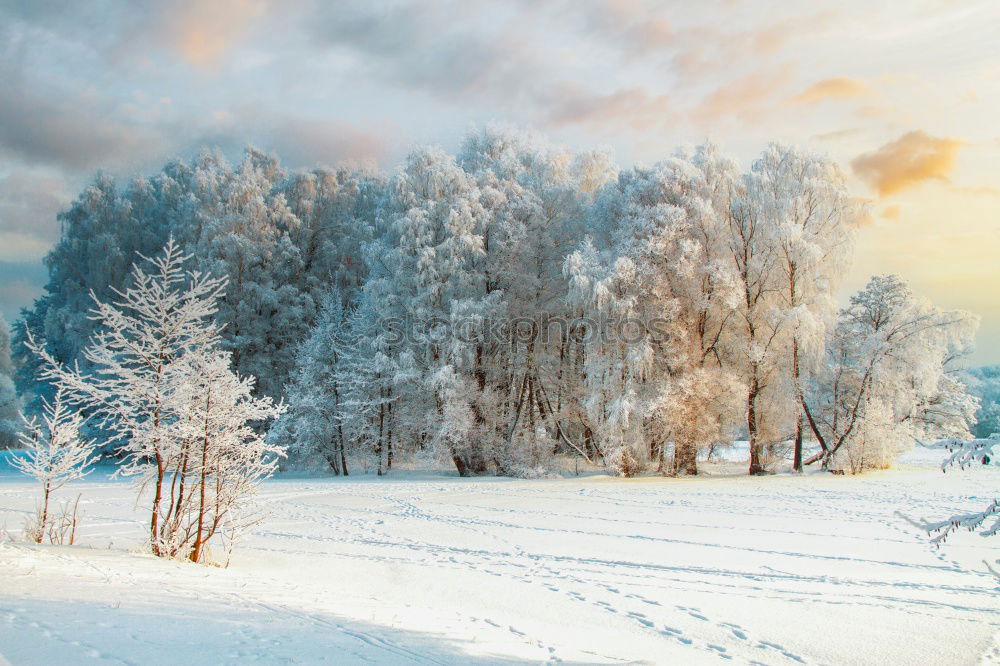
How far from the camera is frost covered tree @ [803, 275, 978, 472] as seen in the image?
923 inches

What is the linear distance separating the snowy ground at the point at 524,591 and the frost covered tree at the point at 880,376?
8.77m

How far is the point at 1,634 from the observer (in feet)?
14.6

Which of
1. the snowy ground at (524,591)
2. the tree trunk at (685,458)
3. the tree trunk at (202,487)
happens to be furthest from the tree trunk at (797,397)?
the tree trunk at (202,487)

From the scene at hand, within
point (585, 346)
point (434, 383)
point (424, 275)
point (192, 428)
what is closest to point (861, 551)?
point (192, 428)

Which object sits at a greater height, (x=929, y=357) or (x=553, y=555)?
(x=929, y=357)

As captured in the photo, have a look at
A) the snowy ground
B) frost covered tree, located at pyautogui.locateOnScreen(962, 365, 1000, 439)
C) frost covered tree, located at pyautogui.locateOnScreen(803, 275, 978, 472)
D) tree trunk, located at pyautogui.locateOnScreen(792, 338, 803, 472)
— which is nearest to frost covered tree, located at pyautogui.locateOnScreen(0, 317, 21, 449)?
the snowy ground

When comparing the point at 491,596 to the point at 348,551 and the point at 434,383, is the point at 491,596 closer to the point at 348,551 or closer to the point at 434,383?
the point at 348,551

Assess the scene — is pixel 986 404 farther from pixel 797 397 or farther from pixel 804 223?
pixel 804 223

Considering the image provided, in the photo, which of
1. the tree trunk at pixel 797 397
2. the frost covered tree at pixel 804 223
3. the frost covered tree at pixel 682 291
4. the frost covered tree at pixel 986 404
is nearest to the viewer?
the frost covered tree at pixel 682 291

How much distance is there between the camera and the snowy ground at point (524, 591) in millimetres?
5078

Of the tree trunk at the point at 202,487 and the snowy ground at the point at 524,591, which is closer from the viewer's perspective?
the snowy ground at the point at 524,591

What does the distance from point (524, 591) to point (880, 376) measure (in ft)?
67.6

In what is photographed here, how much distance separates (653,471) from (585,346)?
5246 millimetres

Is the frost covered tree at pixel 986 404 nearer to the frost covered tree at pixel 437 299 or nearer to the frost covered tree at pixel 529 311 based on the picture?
the frost covered tree at pixel 529 311
